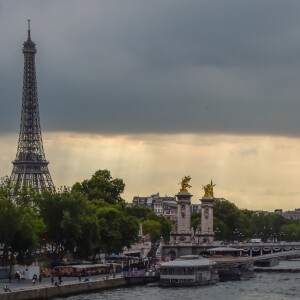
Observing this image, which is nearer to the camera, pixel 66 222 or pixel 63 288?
pixel 63 288

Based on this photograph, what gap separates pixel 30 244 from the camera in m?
79.5

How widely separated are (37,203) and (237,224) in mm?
74149

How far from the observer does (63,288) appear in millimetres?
70875

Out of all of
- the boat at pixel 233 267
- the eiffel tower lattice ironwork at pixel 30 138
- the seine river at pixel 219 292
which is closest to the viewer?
the seine river at pixel 219 292

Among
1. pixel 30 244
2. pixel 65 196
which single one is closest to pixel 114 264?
pixel 65 196

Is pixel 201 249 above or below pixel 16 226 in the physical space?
below

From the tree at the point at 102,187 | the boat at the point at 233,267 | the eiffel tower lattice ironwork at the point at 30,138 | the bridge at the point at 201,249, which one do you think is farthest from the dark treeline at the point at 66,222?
the eiffel tower lattice ironwork at the point at 30,138

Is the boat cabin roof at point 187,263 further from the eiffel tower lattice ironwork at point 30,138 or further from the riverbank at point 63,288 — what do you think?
the eiffel tower lattice ironwork at point 30,138

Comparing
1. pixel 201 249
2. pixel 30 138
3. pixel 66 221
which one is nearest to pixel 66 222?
pixel 66 221

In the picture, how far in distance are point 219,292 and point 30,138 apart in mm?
70395

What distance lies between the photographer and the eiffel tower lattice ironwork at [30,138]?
141m

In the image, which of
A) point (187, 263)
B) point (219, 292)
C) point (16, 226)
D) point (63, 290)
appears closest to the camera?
point (63, 290)

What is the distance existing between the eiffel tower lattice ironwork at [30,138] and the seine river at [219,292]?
55191 mm

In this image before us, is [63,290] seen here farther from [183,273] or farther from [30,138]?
[30,138]
